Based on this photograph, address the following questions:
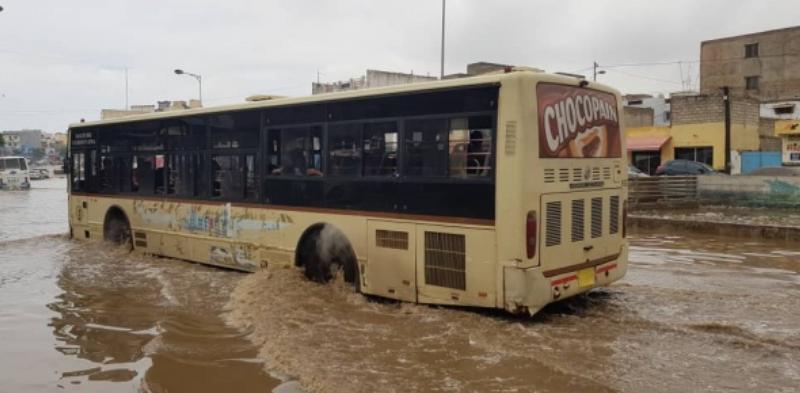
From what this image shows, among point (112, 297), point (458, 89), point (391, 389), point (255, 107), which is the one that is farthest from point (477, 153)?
point (112, 297)

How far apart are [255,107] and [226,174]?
130cm

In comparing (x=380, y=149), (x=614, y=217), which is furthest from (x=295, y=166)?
(x=614, y=217)

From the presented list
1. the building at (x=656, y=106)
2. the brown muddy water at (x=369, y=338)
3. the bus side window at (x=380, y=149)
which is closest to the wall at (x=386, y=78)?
the building at (x=656, y=106)

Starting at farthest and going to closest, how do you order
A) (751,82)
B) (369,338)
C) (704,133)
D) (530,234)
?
1. (751,82)
2. (704,133)
3. (369,338)
4. (530,234)

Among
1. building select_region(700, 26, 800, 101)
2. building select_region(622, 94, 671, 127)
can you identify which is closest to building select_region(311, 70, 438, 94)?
building select_region(622, 94, 671, 127)

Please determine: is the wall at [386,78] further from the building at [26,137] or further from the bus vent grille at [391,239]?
the building at [26,137]

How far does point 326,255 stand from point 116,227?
652 cm

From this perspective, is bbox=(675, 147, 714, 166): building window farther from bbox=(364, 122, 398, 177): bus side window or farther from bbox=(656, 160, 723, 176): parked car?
bbox=(364, 122, 398, 177): bus side window

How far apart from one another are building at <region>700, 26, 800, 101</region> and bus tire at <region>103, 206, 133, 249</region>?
51236 millimetres

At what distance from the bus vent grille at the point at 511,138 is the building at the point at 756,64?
5300 centimetres

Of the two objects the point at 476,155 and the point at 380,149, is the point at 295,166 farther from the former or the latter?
the point at 476,155

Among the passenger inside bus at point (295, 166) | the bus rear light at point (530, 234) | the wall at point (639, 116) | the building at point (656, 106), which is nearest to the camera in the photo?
the bus rear light at point (530, 234)

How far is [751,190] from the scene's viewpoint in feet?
77.3

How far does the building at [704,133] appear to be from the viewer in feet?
124
